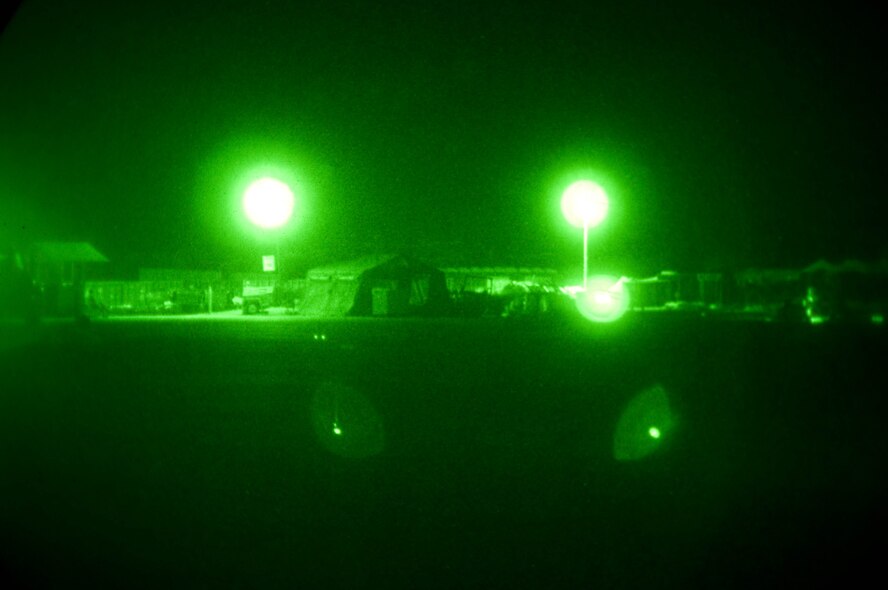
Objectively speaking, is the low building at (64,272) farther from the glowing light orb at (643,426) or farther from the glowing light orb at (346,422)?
the glowing light orb at (643,426)

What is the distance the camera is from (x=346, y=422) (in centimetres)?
935

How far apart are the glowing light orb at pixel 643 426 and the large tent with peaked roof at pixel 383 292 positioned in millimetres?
29293

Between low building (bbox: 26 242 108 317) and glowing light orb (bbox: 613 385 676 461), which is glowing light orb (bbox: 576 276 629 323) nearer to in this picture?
low building (bbox: 26 242 108 317)

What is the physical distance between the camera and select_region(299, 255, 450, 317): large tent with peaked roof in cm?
4041

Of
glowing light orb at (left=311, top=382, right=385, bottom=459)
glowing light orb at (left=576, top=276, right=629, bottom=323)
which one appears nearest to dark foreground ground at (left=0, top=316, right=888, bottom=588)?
glowing light orb at (left=311, top=382, right=385, bottom=459)

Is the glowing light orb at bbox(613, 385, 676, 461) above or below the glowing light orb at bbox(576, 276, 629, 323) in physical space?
below

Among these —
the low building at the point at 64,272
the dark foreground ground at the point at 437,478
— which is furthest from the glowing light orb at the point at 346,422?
the low building at the point at 64,272

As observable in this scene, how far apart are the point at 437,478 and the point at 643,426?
322 cm

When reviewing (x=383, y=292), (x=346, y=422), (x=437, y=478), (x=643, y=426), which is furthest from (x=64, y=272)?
(x=437, y=478)

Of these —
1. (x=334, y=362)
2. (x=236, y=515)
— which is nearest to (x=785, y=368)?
(x=334, y=362)

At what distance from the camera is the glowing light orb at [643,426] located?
7.83 meters

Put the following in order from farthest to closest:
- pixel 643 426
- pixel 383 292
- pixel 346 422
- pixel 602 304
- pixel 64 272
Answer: pixel 64 272 → pixel 602 304 → pixel 383 292 → pixel 346 422 → pixel 643 426

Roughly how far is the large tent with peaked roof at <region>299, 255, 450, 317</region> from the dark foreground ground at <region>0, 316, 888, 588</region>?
25.9m

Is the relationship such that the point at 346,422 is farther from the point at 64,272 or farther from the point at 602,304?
the point at 64,272
